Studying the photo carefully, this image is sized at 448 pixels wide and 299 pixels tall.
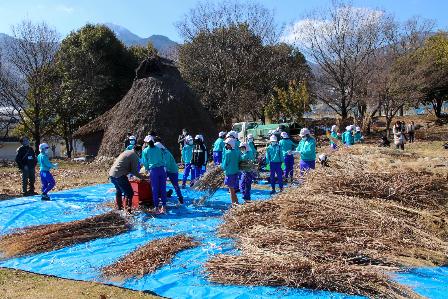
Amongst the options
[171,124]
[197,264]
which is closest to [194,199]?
[197,264]

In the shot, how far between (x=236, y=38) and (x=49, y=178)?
907 inches

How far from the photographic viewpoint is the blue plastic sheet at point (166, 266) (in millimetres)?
5367

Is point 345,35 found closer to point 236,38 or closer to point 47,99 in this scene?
point 236,38

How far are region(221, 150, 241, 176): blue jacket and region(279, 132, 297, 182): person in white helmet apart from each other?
2.64m

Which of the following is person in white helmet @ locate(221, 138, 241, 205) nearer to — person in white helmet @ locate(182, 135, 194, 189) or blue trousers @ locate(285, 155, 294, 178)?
blue trousers @ locate(285, 155, 294, 178)

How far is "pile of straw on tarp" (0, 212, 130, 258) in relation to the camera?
7.43m

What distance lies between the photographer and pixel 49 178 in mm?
12133

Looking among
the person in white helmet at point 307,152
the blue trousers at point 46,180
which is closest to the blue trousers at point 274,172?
the person in white helmet at point 307,152

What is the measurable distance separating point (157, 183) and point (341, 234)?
4.63 metres

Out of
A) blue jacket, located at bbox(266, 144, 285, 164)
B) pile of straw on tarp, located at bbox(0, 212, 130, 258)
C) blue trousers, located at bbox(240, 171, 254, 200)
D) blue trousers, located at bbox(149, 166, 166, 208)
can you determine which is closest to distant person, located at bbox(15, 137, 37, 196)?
pile of straw on tarp, located at bbox(0, 212, 130, 258)

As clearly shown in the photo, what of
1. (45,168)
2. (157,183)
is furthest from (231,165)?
(45,168)

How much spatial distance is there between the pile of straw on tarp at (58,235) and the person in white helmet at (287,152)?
5.62m

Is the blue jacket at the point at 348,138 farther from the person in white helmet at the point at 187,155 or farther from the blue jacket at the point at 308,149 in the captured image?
the person in white helmet at the point at 187,155

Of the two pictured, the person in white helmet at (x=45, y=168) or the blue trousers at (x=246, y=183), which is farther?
the person in white helmet at (x=45, y=168)
